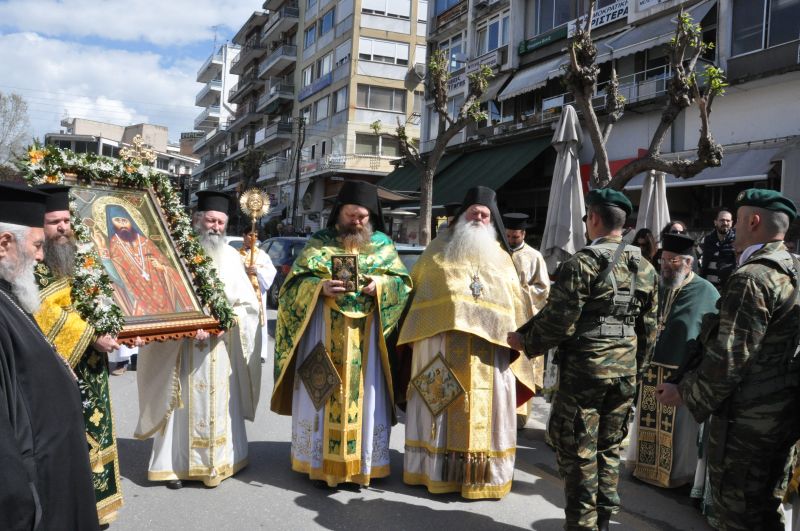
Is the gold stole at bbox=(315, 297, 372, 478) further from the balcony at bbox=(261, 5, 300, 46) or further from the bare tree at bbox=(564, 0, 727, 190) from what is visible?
the balcony at bbox=(261, 5, 300, 46)

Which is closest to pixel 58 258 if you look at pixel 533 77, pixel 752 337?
pixel 752 337

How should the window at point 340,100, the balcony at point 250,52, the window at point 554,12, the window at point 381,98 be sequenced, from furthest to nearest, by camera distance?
1. the balcony at point 250,52
2. the window at point 340,100
3. the window at point 381,98
4. the window at point 554,12

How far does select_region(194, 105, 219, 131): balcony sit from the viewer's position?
7638 cm

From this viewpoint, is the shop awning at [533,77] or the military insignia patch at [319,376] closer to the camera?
the military insignia patch at [319,376]

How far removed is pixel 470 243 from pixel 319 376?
1.56 meters

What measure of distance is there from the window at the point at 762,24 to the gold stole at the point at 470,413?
13.0m

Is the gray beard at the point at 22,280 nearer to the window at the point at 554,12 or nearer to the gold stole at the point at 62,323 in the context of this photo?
the gold stole at the point at 62,323

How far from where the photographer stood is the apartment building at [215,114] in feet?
233

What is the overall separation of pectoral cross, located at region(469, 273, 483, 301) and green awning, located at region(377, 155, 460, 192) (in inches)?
762

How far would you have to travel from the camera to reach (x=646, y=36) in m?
16.6

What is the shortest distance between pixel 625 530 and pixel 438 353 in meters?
1.77

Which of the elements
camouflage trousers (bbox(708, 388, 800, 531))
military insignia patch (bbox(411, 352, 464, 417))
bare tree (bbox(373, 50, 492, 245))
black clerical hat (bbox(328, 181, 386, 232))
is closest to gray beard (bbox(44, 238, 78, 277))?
black clerical hat (bbox(328, 181, 386, 232))

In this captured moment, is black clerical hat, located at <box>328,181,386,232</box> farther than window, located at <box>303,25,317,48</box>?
No

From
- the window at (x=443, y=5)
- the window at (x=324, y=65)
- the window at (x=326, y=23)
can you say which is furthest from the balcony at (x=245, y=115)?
the window at (x=443, y=5)
